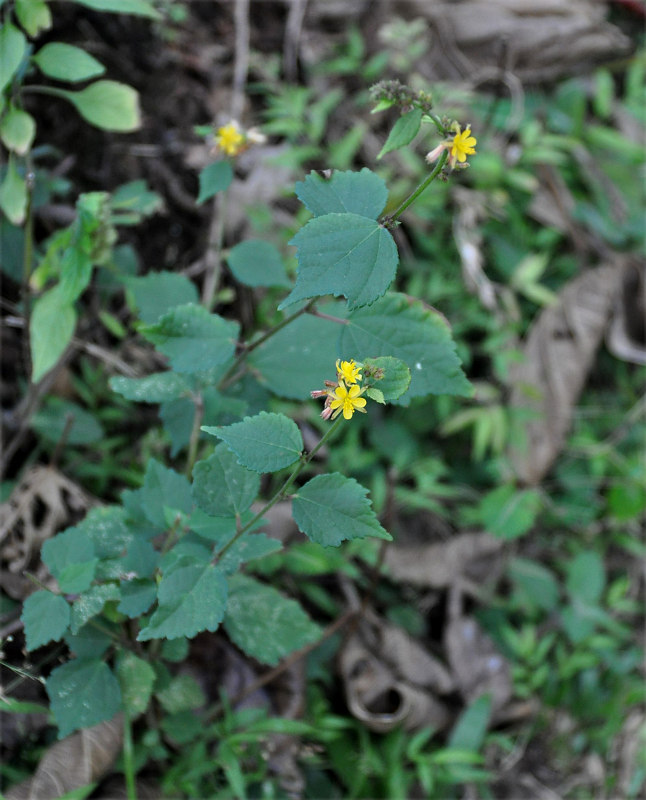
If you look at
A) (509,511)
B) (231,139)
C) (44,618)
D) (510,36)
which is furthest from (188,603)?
(510,36)

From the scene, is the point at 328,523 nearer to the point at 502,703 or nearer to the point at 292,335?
the point at 292,335

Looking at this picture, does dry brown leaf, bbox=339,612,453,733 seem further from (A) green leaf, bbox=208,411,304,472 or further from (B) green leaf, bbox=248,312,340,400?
(A) green leaf, bbox=208,411,304,472

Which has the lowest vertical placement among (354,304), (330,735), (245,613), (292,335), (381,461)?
(330,735)

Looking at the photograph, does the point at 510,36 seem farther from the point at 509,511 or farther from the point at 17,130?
the point at 17,130

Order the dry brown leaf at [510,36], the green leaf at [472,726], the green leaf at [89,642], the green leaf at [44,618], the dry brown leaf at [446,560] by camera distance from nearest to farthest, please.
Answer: the green leaf at [44,618] < the green leaf at [89,642] < the green leaf at [472,726] < the dry brown leaf at [446,560] < the dry brown leaf at [510,36]

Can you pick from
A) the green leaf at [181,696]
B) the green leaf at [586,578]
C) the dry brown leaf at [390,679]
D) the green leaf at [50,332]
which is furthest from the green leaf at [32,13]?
the green leaf at [586,578]

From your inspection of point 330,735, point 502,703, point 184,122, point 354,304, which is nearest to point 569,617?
point 502,703

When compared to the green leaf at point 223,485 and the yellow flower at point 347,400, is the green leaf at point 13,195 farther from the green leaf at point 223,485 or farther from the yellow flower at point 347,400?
the yellow flower at point 347,400
